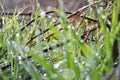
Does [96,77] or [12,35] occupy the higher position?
[12,35]

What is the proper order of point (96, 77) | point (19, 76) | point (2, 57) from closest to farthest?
point (96, 77), point (19, 76), point (2, 57)

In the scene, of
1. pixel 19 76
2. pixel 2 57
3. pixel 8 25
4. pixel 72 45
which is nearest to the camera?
pixel 72 45

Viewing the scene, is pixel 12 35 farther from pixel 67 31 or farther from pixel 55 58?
pixel 67 31

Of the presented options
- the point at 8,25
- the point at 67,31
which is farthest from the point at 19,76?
the point at 8,25

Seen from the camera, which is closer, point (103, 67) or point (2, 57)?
point (103, 67)

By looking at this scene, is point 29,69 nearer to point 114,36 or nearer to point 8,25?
point 114,36

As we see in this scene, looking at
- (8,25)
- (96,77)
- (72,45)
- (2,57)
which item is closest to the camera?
(96,77)

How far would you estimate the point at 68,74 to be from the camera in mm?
541

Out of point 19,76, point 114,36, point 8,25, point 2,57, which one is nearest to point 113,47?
point 114,36

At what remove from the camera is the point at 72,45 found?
2.20 feet

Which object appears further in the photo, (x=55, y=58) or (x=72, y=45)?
(x=55, y=58)

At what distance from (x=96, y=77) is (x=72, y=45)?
0.15 meters

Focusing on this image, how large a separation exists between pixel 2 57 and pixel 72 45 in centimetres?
38

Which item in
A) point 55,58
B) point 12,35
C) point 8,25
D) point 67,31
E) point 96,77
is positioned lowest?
point 96,77
